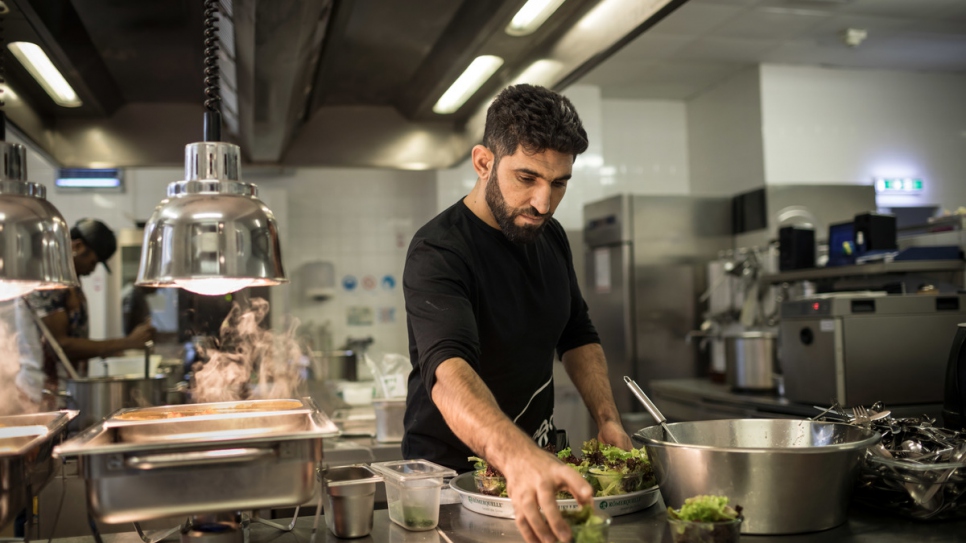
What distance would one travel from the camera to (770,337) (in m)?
4.02

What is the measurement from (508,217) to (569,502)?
2.28 ft

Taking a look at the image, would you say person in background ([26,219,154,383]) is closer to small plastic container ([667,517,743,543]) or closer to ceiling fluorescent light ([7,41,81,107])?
ceiling fluorescent light ([7,41,81,107])

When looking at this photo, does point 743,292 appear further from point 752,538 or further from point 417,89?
point 752,538

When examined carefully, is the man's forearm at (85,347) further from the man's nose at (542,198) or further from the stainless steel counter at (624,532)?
the man's nose at (542,198)

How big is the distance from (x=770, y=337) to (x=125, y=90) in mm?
3086

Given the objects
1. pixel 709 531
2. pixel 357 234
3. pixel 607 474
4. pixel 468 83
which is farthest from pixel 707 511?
pixel 357 234

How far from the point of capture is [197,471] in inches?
44.1

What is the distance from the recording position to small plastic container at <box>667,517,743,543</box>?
1188mm

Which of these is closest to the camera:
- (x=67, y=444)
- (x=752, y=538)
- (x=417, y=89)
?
(x=67, y=444)

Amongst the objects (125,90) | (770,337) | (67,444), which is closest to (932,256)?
(770,337)

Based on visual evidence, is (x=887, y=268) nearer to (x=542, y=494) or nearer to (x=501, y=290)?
(x=501, y=290)

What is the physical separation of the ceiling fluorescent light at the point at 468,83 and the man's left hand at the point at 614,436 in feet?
3.36

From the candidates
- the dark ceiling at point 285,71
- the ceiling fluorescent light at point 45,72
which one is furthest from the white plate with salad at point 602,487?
the ceiling fluorescent light at point 45,72

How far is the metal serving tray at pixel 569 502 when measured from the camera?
4.76 feet
